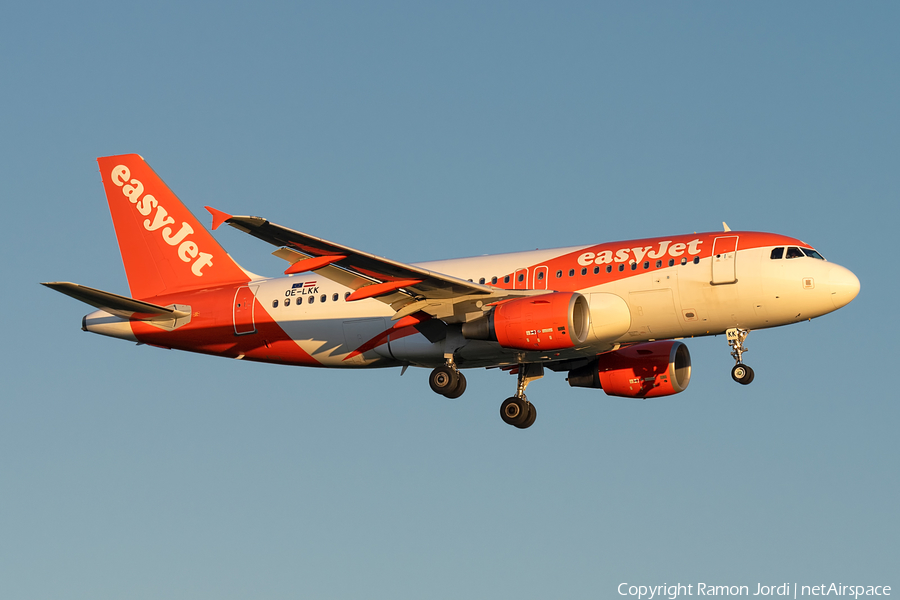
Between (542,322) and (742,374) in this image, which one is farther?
(742,374)

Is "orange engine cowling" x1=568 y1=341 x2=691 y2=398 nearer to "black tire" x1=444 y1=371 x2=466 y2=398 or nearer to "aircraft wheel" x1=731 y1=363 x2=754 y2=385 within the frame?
"aircraft wheel" x1=731 y1=363 x2=754 y2=385

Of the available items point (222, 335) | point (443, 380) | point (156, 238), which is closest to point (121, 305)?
point (222, 335)

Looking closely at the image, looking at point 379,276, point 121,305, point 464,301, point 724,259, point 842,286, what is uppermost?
point 724,259

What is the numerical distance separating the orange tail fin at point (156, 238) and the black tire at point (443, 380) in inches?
362

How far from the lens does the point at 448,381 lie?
3631 centimetres

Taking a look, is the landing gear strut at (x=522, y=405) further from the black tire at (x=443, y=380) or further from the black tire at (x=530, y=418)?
the black tire at (x=443, y=380)

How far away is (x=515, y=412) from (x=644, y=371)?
4732 millimetres

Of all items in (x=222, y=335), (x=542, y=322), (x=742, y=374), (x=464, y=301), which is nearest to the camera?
(x=542, y=322)

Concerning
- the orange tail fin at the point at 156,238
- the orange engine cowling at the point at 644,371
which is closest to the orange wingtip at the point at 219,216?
the orange tail fin at the point at 156,238

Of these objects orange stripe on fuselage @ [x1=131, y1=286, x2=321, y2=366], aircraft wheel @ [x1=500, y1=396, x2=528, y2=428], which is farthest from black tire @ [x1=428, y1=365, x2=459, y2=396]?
orange stripe on fuselage @ [x1=131, y1=286, x2=321, y2=366]

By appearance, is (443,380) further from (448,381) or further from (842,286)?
(842,286)

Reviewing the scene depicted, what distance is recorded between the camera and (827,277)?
33.8 m

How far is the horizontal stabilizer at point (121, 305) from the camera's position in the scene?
35562 mm

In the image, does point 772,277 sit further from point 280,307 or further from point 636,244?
point 280,307
